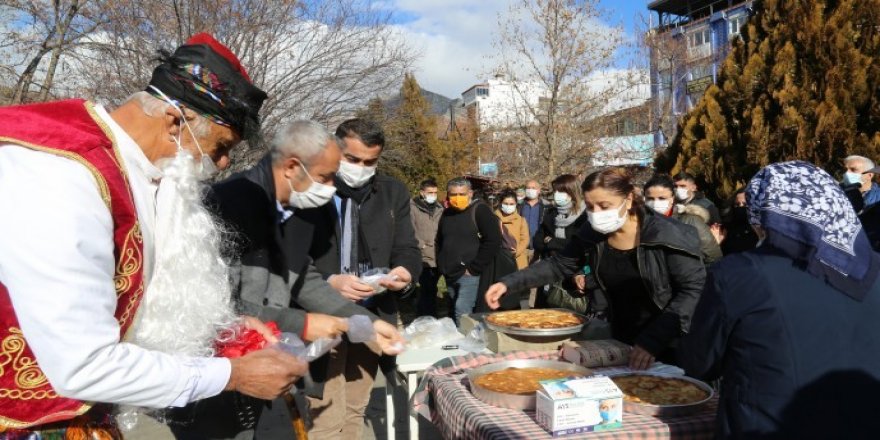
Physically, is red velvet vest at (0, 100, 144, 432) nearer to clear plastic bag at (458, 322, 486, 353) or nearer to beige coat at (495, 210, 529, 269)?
clear plastic bag at (458, 322, 486, 353)

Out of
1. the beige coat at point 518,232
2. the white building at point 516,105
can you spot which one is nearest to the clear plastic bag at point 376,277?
the beige coat at point 518,232

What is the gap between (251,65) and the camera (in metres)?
8.41

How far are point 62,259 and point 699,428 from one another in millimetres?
1905

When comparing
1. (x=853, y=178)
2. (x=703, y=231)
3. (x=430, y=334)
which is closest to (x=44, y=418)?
(x=430, y=334)

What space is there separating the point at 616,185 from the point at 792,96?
21.2 feet

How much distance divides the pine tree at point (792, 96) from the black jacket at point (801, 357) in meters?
7.21

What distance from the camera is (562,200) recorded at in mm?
7141

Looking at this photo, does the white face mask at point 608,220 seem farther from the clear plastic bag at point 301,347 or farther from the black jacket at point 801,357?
the clear plastic bag at point 301,347

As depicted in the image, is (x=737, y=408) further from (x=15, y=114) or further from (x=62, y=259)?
(x=15, y=114)

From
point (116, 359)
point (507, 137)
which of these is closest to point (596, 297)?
point (116, 359)

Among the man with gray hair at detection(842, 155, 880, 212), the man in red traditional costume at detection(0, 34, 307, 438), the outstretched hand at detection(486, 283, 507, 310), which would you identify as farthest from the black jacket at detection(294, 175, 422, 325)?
the man with gray hair at detection(842, 155, 880, 212)

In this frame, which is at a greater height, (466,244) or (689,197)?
(689,197)

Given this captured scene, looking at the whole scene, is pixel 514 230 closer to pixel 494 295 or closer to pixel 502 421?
pixel 494 295

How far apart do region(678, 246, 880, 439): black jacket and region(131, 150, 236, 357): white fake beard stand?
5.22 feet
